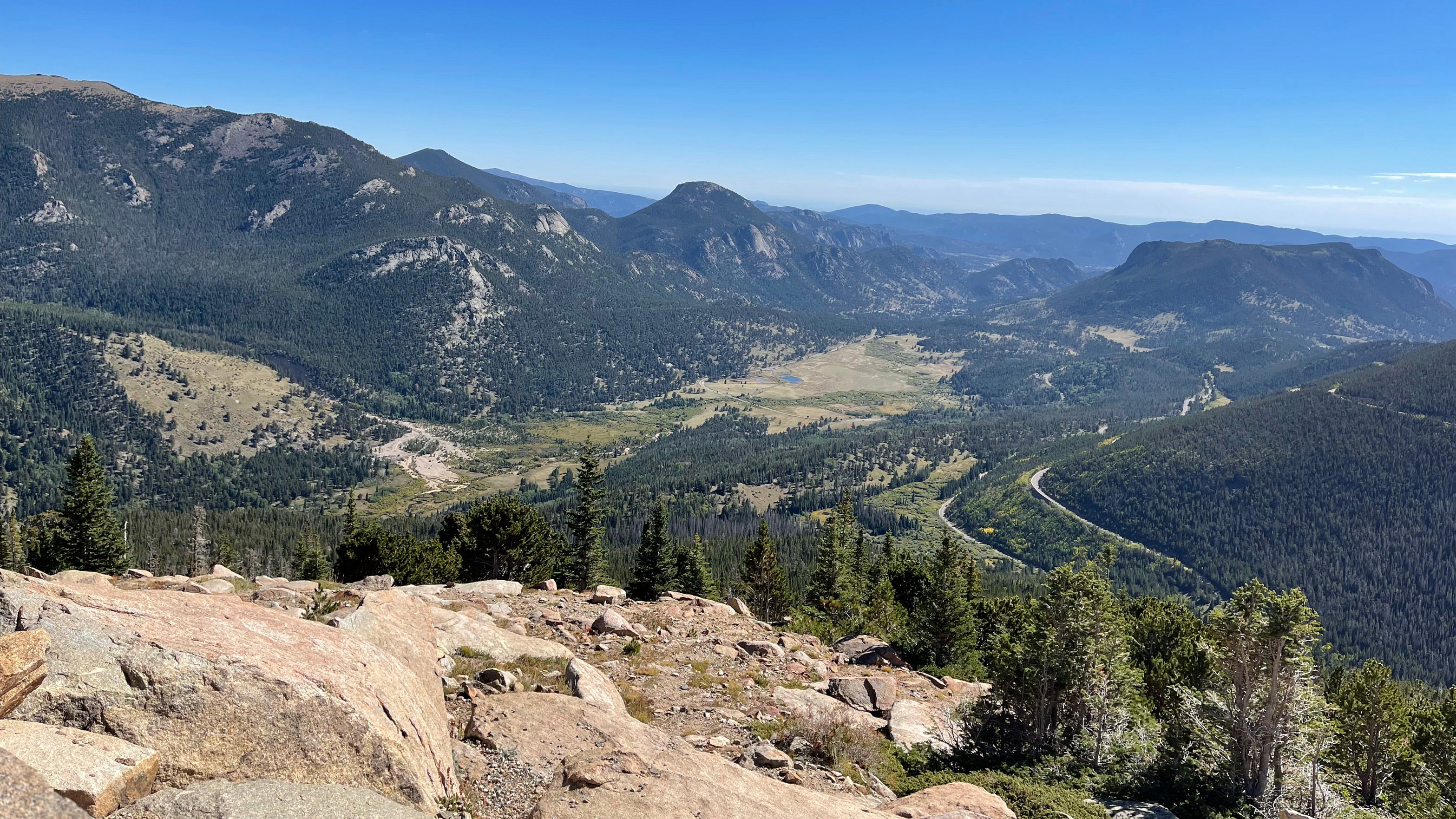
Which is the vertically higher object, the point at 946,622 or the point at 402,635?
the point at 402,635

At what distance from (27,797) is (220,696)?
4983mm

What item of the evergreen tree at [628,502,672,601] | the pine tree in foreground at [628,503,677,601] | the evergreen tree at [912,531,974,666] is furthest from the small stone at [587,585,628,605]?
the pine tree in foreground at [628,503,677,601]

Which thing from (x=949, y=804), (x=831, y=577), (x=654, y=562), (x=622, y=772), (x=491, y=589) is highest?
(x=622, y=772)

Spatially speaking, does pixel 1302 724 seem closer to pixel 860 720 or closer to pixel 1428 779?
pixel 860 720

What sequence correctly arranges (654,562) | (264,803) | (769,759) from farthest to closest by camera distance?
(654,562) → (769,759) → (264,803)

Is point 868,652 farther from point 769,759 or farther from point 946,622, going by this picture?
point 769,759

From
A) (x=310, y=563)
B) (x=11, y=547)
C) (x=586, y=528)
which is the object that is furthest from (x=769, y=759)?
(x=11, y=547)

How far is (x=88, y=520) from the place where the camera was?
2692 inches

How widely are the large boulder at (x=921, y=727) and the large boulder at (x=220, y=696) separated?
66.8 ft

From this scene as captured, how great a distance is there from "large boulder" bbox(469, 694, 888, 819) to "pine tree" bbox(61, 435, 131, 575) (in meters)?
73.1

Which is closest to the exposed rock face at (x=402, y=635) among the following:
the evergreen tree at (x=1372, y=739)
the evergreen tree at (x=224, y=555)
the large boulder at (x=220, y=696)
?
the large boulder at (x=220, y=696)

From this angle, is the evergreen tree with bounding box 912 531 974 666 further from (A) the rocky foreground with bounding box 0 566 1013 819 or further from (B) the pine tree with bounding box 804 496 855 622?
(A) the rocky foreground with bounding box 0 566 1013 819

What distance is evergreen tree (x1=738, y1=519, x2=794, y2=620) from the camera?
7219cm

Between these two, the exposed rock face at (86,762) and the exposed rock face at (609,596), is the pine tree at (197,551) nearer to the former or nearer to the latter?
the exposed rock face at (609,596)
